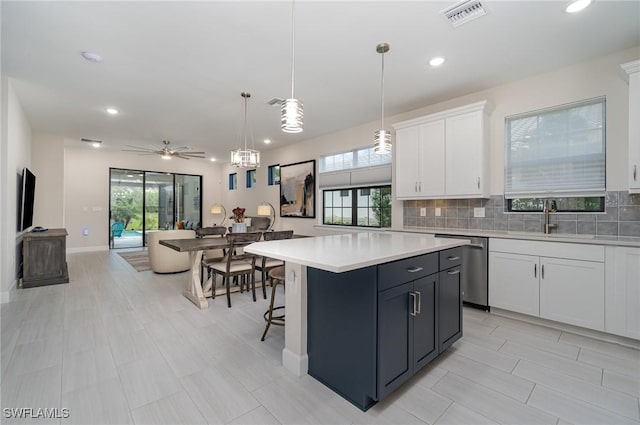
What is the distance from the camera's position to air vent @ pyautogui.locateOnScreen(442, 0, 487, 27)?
2.16 m

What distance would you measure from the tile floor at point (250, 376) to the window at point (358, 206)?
2282 mm

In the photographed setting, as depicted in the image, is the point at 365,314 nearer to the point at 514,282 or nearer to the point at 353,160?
the point at 514,282

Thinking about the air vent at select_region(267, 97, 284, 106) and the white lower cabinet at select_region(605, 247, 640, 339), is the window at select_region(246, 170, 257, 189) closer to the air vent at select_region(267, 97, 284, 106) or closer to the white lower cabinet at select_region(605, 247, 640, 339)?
the air vent at select_region(267, 97, 284, 106)

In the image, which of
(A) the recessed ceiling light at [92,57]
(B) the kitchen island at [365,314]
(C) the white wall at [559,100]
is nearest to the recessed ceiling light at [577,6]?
(C) the white wall at [559,100]

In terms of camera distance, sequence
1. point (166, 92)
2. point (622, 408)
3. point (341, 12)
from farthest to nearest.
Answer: point (166, 92), point (341, 12), point (622, 408)

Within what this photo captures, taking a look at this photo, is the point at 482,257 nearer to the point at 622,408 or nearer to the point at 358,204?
the point at 622,408

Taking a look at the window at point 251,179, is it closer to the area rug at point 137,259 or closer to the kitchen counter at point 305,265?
the area rug at point 137,259

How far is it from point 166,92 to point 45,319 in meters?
3.00

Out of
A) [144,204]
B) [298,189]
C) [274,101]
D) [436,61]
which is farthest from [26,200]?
[436,61]

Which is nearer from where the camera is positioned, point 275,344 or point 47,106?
point 275,344

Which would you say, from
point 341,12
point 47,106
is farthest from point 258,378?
point 47,106

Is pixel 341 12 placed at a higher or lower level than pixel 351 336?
higher

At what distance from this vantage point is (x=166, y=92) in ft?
12.6

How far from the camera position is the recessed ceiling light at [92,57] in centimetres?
288
